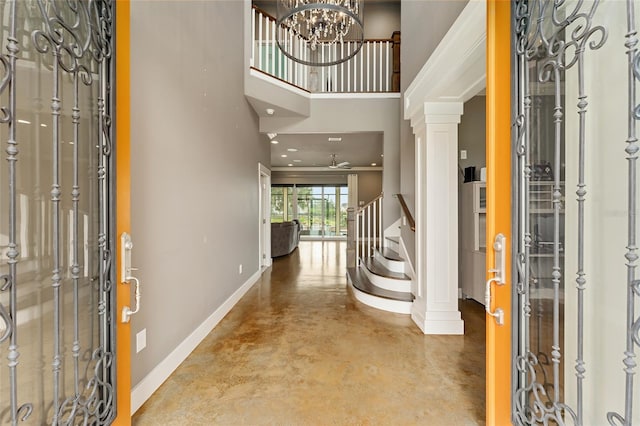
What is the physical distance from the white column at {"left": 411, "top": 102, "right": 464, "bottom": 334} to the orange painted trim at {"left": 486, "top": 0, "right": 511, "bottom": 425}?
1574mm

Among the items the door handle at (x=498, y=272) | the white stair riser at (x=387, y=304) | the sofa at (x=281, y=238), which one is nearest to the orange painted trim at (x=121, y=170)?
the door handle at (x=498, y=272)

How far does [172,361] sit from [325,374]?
1157 mm

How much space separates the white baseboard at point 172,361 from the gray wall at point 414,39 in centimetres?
243

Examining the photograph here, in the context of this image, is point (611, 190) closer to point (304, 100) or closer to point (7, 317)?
point (7, 317)

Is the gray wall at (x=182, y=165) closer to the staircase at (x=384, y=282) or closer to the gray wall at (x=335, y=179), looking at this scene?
the staircase at (x=384, y=282)

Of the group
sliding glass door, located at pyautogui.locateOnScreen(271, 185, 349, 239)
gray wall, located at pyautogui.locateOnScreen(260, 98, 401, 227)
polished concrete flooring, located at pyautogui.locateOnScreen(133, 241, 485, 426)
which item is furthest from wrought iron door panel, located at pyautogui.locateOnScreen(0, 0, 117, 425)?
sliding glass door, located at pyautogui.locateOnScreen(271, 185, 349, 239)

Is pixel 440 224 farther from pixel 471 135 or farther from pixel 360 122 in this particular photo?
pixel 360 122

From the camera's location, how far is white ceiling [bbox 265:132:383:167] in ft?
21.9

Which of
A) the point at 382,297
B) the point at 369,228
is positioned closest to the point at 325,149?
the point at 369,228

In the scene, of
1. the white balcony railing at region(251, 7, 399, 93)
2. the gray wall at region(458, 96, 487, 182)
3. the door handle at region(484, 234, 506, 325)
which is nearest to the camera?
the door handle at region(484, 234, 506, 325)

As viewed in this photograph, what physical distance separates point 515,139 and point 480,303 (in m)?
3.07

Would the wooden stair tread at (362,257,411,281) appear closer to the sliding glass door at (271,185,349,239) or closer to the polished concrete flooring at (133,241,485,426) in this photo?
the polished concrete flooring at (133,241,485,426)

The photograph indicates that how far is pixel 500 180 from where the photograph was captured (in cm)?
138

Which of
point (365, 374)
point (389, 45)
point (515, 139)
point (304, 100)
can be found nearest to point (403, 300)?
point (365, 374)
